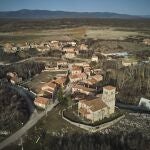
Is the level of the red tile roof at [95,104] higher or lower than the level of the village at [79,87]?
higher

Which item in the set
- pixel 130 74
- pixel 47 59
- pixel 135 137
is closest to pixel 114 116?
pixel 135 137

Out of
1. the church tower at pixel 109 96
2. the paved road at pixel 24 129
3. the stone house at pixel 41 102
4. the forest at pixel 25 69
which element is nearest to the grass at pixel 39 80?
the forest at pixel 25 69

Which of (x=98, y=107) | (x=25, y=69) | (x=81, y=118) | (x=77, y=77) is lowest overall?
(x=81, y=118)

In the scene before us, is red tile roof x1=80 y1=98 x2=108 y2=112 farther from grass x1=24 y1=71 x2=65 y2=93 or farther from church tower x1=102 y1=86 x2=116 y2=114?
grass x1=24 y1=71 x2=65 y2=93

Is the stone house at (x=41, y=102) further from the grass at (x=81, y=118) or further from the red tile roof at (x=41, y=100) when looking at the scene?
the grass at (x=81, y=118)

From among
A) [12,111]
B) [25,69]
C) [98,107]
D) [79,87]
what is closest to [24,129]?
[12,111]

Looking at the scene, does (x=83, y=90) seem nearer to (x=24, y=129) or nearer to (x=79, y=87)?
(x=79, y=87)

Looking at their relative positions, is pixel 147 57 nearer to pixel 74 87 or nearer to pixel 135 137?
pixel 74 87

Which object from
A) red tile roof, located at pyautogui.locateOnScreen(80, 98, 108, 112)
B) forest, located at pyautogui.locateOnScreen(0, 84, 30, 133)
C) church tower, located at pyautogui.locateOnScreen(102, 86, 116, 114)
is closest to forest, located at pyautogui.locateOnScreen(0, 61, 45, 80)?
forest, located at pyautogui.locateOnScreen(0, 84, 30, 133)
